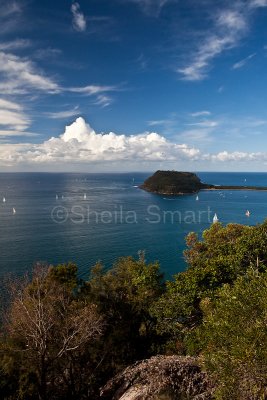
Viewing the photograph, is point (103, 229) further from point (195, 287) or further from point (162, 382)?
point (162, 382)

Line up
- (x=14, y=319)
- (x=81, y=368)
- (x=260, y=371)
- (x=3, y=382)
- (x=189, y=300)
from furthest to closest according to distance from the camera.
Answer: (x=189, y=300) → (x=81, y=368) → (x=14, y=319) → (x=3, y=382) → (x=260, y=371)

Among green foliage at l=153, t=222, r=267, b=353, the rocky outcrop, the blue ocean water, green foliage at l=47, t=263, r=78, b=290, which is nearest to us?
the rocky outcrop

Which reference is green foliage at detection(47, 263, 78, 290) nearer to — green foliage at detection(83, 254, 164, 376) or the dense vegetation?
the dense vegetation

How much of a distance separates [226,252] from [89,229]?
219ft

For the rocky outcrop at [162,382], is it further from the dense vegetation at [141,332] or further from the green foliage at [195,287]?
the green foliage at [195,287]

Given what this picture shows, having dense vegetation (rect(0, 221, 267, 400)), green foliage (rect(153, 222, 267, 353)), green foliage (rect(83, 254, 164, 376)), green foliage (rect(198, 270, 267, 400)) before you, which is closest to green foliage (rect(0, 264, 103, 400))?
dense vegetation (rect(0, 221, 267, 400))

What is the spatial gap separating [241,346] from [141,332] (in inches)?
848

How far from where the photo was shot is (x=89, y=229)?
325 ft

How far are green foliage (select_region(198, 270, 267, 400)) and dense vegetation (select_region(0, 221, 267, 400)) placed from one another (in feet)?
0.14

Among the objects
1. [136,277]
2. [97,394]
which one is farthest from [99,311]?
[97,394]

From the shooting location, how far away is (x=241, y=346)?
41.3ft

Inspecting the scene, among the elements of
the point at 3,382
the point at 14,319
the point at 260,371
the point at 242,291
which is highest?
the point at 242,291

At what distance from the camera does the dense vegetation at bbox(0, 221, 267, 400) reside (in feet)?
44.6

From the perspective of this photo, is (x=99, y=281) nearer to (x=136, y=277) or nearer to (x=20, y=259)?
(x=136, y=277)
